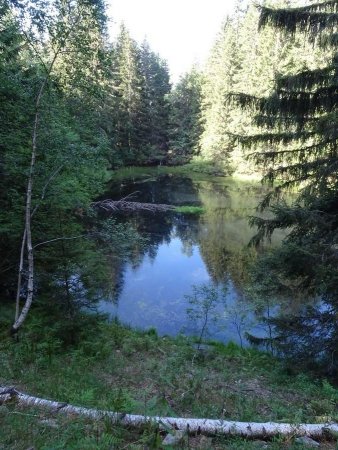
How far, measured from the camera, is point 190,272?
16562 millimetres

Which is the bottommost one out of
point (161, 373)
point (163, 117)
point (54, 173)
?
point (161, 373)

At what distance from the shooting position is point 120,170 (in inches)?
1641

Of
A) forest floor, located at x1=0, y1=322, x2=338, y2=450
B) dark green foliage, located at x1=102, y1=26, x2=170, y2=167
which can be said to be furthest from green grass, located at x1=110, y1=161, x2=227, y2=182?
forest floor, located at x1=0, y1=322, x2=338, y2=450

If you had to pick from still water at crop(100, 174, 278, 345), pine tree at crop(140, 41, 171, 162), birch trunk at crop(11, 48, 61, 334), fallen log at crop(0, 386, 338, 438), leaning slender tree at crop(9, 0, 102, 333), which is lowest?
still water at crop(100, 174, 278, 345)

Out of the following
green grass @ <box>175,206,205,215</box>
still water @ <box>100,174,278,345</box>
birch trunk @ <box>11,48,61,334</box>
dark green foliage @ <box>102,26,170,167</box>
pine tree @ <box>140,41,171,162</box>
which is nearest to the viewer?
birch trunk @ <box>11,48,61,334</box>

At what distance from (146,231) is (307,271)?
14459 millimetres

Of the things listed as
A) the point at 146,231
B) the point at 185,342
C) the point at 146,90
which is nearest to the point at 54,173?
the point at 185,342

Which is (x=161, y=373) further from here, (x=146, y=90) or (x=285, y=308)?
(x=146, y=90)

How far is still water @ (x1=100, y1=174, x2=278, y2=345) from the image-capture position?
1212cm

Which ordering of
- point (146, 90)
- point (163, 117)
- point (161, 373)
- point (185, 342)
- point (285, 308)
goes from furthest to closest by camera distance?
point (163, 117) → point (146, 90) → point (285, 308) → point (185, 342) → point (161, 373)

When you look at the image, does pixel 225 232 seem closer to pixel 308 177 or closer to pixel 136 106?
pixel 308 177

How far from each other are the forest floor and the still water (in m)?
2.29

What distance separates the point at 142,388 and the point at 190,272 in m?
10.5

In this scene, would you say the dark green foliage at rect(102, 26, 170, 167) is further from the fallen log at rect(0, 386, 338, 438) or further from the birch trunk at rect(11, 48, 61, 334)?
the fallen log at rect(0, 386, 338, 438)
